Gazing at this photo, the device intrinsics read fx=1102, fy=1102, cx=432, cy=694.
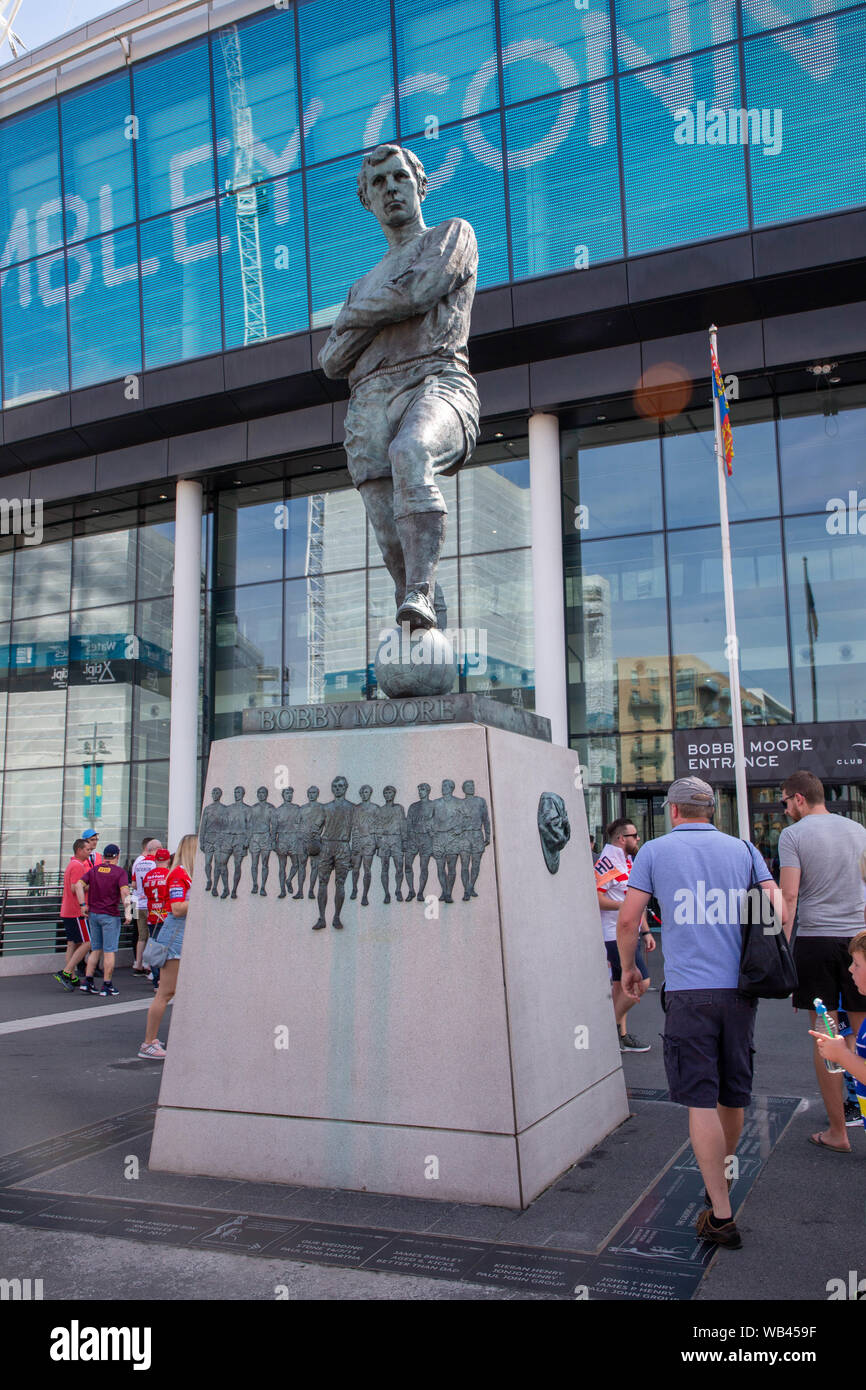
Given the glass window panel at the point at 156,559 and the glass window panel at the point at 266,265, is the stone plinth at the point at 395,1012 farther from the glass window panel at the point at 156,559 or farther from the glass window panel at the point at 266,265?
the glass window panel at the point at 156,559

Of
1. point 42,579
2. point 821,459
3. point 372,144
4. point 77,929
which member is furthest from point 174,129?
point 77,929

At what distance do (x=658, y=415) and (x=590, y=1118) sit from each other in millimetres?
16799

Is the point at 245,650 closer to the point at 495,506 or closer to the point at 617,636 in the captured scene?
the point at 495,506

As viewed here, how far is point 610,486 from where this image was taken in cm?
2086

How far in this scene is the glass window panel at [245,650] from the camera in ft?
78.3

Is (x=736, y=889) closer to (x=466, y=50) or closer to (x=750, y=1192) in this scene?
(x=750, y=1192)

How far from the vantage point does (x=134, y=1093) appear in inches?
274

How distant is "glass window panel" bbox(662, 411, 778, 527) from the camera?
1964cm

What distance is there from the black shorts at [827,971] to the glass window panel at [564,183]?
14.9 metres

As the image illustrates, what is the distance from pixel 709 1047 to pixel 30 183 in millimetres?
23866

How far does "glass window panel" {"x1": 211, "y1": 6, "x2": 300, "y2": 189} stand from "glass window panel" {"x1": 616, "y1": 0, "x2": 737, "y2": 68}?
603 centimetres

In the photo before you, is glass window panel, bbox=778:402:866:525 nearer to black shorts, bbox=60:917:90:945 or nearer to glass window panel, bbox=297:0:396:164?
glass window panel, bbox=297:0:396:164

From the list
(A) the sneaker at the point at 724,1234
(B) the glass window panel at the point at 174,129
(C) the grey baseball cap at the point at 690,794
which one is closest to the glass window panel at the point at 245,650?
(B) the glass window panel at the point at 174,129
